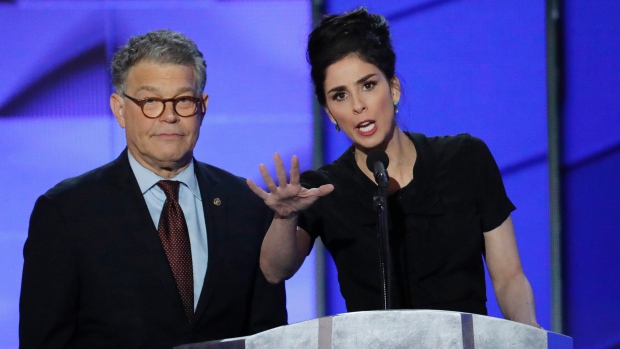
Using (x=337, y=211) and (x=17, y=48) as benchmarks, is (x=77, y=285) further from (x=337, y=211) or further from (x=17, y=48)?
(x=17, y=48)

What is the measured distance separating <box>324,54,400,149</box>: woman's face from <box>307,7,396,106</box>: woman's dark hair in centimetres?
2

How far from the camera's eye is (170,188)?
217 centimetres

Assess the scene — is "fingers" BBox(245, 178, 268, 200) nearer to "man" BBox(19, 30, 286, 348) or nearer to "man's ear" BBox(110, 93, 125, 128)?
"man" BBox(19, 30, 286, 348)

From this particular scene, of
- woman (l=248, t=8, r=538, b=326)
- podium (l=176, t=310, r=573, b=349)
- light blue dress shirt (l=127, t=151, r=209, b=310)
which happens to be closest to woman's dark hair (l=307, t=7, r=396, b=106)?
woman (l=248, t=8, r=538, b=326)

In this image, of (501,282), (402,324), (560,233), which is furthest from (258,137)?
(402,324)

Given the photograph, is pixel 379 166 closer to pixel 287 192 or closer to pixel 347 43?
pixel 287 192

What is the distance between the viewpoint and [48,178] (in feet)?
11.8

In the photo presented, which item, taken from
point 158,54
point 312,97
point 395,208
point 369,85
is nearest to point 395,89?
point 369,85

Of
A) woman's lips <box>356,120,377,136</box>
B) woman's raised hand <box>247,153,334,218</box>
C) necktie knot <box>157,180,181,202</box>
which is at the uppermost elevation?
woman's lips <box>356,120,377,136</box>

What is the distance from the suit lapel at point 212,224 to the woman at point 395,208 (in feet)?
0.39

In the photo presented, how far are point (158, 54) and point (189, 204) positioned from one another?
0.39 meters

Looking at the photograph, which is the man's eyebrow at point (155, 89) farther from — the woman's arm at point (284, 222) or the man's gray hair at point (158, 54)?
the woman's arm at point (284, 222)

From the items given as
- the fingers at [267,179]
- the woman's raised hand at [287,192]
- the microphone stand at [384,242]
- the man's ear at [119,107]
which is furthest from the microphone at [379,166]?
the man's ear at [119,107]

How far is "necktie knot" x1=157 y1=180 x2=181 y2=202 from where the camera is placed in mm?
2160
